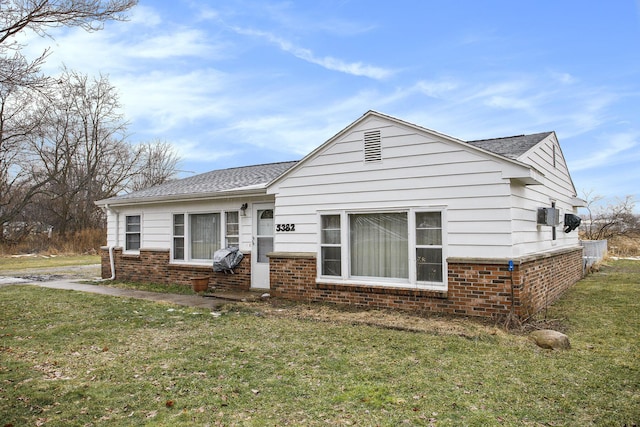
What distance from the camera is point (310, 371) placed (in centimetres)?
445

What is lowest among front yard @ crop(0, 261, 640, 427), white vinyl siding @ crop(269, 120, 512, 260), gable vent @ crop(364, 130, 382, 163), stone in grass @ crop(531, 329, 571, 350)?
front yard @ crop(0, 261, 640, 427)

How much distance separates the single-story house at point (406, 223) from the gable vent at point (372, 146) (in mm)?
21

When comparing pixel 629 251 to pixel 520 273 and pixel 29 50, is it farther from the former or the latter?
pixel 29 50

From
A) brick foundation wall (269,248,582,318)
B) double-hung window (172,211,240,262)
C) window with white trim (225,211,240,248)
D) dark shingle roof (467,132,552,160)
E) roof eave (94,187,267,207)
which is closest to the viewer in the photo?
brick foundation wall (269,248,582,318)

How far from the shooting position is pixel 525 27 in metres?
9.88

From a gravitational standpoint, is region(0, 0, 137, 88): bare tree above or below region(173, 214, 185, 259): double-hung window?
above

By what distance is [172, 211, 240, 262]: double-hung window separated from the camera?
A: 35.2 feet

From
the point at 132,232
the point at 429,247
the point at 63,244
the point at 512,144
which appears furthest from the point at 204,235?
the point at 63,244

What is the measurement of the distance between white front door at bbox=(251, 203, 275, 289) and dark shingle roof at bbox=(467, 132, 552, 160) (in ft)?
16.3

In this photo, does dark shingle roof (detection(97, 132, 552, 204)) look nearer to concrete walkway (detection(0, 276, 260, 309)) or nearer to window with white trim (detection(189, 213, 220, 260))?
window with white trim (detection(189, 213, 220, 260))

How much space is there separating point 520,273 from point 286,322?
3.86m

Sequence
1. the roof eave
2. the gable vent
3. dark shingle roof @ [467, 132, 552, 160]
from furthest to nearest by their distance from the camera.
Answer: the roof eave, dark shingle roof @ [467, 132, 552, 160], the gable vent

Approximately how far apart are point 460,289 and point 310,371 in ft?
11.4

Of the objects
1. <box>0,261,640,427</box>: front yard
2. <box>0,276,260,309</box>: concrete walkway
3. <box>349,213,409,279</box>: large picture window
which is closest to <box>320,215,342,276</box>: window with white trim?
<box>349,213,409,279</box>: large picture window
